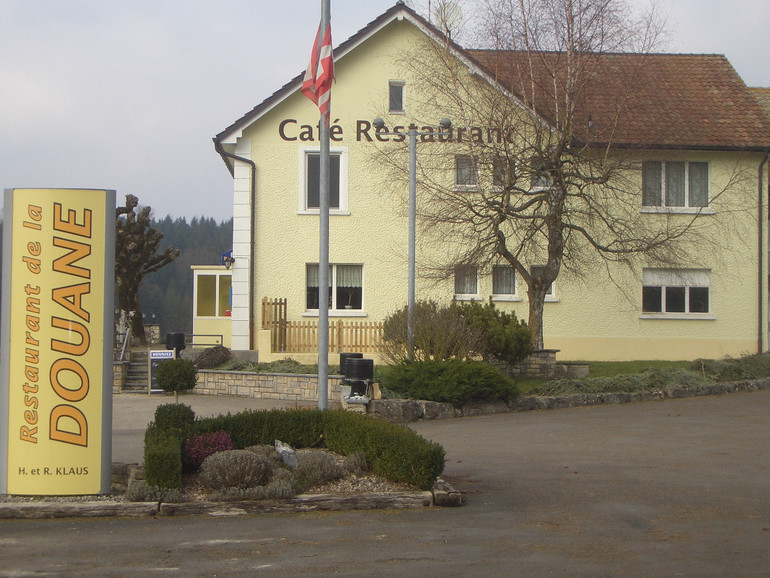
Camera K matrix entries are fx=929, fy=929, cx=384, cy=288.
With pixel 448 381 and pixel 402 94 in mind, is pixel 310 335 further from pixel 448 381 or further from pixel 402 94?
pixel 448 381

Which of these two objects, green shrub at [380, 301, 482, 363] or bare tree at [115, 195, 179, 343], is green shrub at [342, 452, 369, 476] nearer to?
green shrub at [380, 301, 482, 363]

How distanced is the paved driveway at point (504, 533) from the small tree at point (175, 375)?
567cm

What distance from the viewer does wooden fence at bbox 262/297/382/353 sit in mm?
25219

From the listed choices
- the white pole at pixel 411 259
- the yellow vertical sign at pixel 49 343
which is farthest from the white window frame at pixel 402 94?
the yellow vertical sign at pixel 49 343

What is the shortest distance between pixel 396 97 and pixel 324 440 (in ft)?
56.8

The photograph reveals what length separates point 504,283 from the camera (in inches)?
1078

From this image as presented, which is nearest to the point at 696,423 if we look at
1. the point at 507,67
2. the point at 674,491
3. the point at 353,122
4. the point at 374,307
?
the point at 674,491

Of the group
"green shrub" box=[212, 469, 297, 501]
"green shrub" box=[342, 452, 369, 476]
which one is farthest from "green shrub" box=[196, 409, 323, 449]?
"green shrub" box=[212, 469, 297, 501]

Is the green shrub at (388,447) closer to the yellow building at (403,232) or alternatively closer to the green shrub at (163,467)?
the green shrub at (163,467)

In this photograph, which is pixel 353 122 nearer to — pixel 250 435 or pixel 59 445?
pixel 250 435

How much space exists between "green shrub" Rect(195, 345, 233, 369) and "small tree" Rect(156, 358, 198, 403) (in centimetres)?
662

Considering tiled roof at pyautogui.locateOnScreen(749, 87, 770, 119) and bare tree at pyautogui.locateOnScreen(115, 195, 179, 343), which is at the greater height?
tiled roof at pyautogui.locateOnScreen(749, 87, 770, 119)

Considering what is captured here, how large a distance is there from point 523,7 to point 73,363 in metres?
15.3

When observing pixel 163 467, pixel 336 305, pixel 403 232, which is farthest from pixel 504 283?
pixel 163 467
